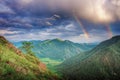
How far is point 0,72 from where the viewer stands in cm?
19350

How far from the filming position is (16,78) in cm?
19638

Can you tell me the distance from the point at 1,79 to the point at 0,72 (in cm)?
1551

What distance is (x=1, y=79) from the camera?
17938 cm

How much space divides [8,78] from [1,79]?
10.4 metres

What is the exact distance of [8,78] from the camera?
620 ft

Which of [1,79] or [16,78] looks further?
[16,78]

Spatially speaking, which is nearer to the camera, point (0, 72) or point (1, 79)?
point (1, 79)

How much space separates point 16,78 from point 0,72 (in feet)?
53.3

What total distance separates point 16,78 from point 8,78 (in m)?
9.55

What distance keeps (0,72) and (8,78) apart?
36.2ft
